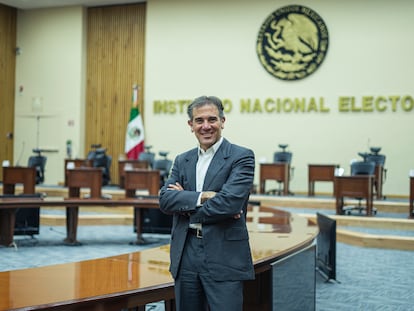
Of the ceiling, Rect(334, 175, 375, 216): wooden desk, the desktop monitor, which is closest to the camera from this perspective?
the desktop monitor

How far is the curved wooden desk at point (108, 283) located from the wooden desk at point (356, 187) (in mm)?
5428

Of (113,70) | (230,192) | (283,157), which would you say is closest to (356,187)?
(283,157)

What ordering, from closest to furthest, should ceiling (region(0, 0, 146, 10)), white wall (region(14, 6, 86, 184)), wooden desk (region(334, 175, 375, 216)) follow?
wooden desk (region(334, 175, 375, 216)) → ceiling (region(0, 0, 146, 10)) → white wall (region(14, 6, 86, 184))

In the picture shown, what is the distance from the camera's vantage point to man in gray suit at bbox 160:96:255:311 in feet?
7.09

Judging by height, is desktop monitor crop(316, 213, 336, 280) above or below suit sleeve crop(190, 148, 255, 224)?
below

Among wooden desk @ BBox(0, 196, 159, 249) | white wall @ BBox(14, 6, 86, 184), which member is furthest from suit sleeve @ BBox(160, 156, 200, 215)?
white wall @ BBox(14, 6, 86, 184)

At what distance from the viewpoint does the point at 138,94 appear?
1442 centimetres

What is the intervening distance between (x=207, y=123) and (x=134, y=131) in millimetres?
11838

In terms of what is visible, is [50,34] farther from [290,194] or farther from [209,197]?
[209,197]

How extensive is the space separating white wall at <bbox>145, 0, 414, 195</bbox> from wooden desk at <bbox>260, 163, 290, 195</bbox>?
5.33 ft

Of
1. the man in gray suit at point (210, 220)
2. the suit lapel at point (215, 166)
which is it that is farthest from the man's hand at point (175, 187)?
the suit lapel at point (215, 166)

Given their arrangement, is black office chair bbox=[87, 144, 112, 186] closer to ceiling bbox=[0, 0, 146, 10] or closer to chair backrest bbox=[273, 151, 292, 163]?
chair backrest bbox=[273, 151, 292, 163]

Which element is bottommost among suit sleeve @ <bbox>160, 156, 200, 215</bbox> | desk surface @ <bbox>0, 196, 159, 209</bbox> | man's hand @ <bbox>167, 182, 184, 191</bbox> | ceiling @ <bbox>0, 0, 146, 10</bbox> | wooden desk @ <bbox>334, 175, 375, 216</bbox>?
desk surface @ <bbox>0, 196, 159, 209</bbox>

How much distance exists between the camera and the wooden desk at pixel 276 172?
36.8 feet
